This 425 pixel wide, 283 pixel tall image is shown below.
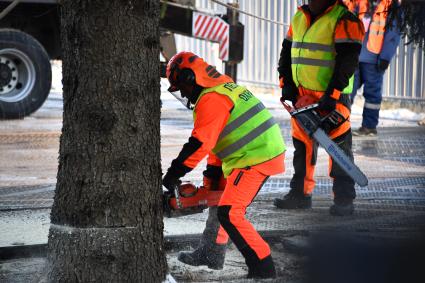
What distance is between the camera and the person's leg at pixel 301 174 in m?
6.67

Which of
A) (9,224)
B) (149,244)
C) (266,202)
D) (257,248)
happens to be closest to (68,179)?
(149,244)

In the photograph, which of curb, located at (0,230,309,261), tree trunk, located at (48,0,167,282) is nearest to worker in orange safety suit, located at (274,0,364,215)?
curb, located at (0,230,309,261)

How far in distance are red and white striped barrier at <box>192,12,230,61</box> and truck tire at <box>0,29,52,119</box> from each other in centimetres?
206

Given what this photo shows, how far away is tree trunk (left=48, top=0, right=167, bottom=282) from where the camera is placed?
3.98 meters

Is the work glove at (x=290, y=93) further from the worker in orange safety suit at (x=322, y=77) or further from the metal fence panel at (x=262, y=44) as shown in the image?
the metal fence panel at (x=262, y=44)

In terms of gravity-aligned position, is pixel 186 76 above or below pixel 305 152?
above

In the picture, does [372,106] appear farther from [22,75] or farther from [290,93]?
[22,75]

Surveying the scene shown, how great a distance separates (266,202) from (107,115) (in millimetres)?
3122

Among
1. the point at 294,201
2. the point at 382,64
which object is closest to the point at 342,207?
the point at 294,201

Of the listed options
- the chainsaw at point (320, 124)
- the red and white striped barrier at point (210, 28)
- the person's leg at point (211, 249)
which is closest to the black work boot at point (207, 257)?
the person's leg at point (211, 249)

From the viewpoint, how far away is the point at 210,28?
1201 centimetres

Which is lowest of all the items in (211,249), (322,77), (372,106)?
(211,249)

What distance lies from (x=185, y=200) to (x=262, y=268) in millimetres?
550

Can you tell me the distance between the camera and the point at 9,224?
6102 millimetres
